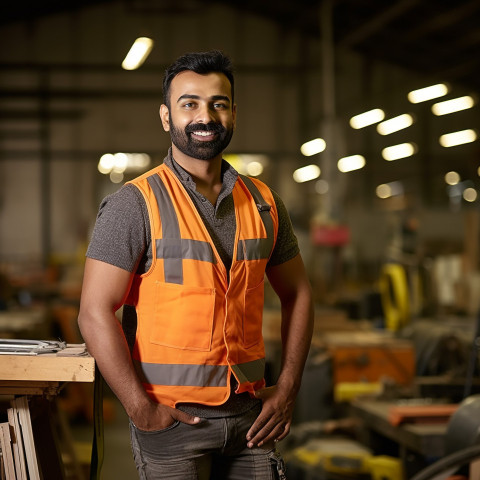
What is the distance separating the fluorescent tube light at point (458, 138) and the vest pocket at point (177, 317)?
1559 centimetres

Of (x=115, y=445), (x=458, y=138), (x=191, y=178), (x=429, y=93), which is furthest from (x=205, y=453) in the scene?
(x=458, y=138)

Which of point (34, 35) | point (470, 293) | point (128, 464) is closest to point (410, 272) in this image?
point (470, 293)

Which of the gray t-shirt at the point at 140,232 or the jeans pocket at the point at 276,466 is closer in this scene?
the gray t-shirt at the point at 140,232

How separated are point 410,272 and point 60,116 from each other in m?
9.70

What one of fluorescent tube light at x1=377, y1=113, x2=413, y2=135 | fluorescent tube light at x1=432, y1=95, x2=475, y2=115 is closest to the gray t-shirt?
fluorescent tube light at x1=432, y1=95, x2=475, y2=115

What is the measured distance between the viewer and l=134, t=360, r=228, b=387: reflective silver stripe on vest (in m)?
2.19

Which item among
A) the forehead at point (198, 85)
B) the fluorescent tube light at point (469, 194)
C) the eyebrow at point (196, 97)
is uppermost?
the fluorescent tube light at point (469, 194)

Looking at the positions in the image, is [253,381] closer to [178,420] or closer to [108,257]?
[178,420]

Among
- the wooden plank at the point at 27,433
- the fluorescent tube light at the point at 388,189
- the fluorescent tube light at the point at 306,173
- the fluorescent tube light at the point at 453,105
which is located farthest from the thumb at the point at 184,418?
the fluorescent tube light at the point at 388,189

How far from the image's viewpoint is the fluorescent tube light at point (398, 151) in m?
17.6

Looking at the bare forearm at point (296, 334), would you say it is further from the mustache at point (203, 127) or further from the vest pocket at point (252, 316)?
the mustache at point (203, 127)

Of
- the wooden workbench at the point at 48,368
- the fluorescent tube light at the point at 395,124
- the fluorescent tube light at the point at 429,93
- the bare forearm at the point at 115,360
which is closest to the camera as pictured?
the bare forearm at the point at 115,360

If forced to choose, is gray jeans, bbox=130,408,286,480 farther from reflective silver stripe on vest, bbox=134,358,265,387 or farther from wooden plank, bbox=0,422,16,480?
wooden plank, bbox=0,422,16,480

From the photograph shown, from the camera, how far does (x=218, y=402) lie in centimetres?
221
